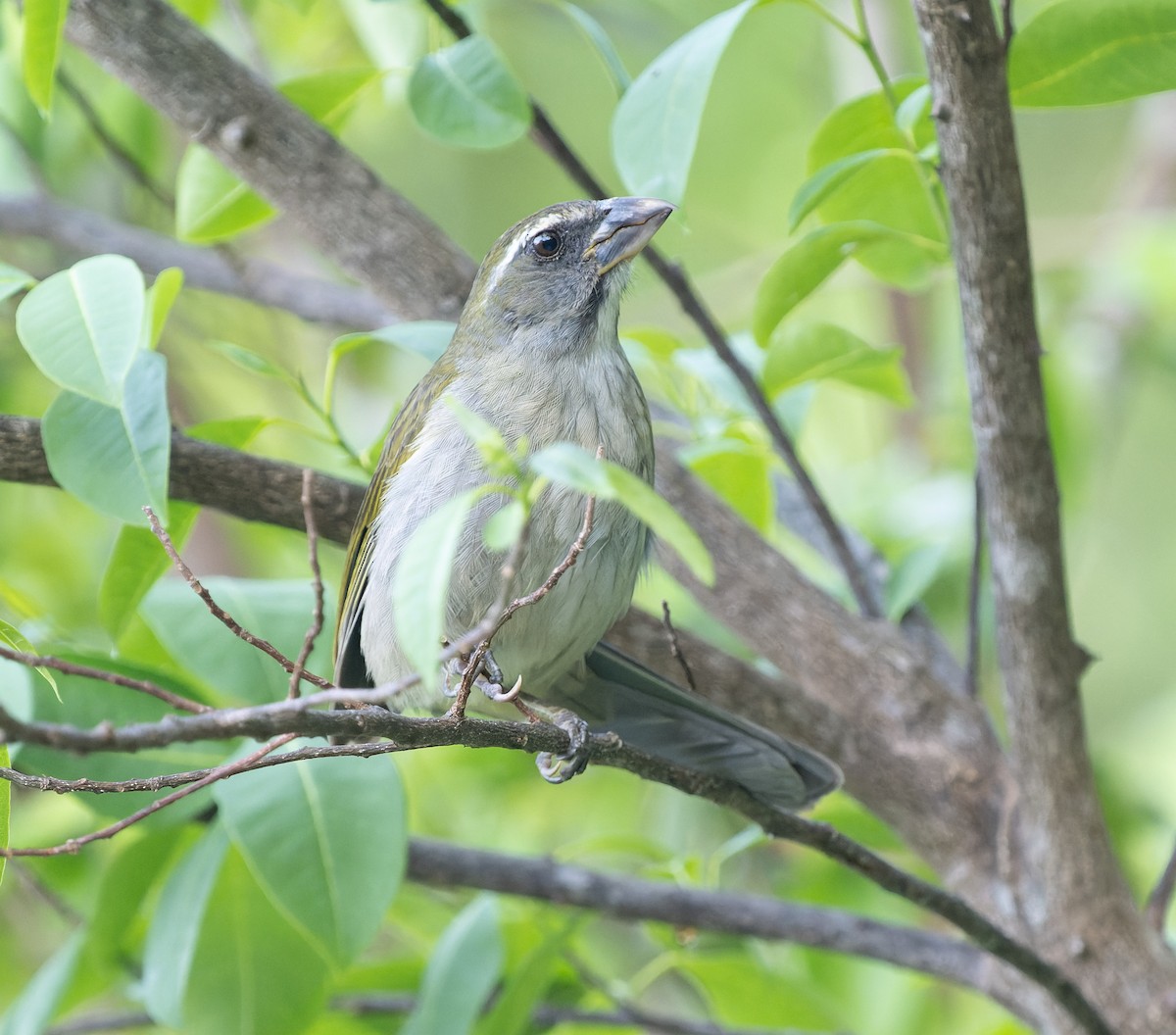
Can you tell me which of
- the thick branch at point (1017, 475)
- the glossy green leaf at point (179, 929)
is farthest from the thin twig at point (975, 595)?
the glossy green leaf at point (179, 929)

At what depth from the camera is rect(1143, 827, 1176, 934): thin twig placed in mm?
2461

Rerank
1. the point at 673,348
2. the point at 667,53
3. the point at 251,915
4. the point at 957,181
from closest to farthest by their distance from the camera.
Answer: the point at 957,181
the point at 667,53
the point at 251,915
the point at 673,348

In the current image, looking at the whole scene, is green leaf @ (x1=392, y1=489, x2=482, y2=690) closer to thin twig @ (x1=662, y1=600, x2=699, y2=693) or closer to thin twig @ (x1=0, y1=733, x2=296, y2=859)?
thin twig @ (x1=0, y1=733, x2=296, y2=859)

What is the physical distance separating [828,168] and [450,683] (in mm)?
1179

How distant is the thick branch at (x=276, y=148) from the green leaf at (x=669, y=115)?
886mm

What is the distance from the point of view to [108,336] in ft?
5.75

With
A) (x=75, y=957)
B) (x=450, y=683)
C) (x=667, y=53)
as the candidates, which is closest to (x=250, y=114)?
(x=667, y=53)

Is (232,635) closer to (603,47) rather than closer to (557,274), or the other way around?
(557,274)

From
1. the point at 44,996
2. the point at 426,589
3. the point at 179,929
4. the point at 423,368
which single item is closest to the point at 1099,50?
the point at 426,589

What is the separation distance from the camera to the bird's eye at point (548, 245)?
295 cm

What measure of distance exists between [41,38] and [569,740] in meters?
1.29

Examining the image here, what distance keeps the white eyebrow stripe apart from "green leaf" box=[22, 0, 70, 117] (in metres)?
1.18

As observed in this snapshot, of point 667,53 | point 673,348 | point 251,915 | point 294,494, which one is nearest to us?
point 667,53

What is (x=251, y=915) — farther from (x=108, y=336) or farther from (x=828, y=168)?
(x=828, y=168)
